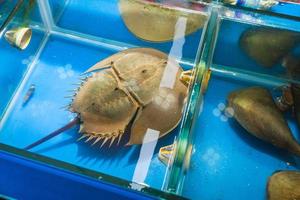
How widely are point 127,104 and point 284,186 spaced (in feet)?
1.96

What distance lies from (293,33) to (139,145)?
2.49 feet

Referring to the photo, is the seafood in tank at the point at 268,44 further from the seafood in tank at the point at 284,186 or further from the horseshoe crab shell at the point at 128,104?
the seafood in tank at the point at 284,186

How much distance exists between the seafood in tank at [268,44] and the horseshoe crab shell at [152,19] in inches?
9.4

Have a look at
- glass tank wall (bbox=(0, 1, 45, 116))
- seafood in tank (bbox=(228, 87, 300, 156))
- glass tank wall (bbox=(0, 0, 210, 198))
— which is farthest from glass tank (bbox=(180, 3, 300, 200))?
glass tank wall (bbox=(0, 1, 45, 116))

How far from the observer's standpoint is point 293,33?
145cm

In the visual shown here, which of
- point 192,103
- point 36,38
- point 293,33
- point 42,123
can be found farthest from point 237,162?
point 36,38

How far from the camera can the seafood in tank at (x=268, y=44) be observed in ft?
4.83

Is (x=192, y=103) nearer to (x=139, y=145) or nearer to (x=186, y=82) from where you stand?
(x=186, y=82)

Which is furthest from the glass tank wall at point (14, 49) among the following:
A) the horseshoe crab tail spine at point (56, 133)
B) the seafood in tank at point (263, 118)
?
the seafood in tank at point (263, 118)

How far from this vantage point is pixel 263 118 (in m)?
1.31

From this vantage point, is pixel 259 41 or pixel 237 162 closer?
pixel 237 162

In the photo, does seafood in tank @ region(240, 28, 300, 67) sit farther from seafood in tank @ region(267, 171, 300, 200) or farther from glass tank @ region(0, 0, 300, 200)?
seafood in tank @ region(267, 171, 300, 200)

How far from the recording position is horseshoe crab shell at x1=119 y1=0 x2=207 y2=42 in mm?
1598

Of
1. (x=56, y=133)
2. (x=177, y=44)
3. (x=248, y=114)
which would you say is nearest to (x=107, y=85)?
(x=56, y=133)
